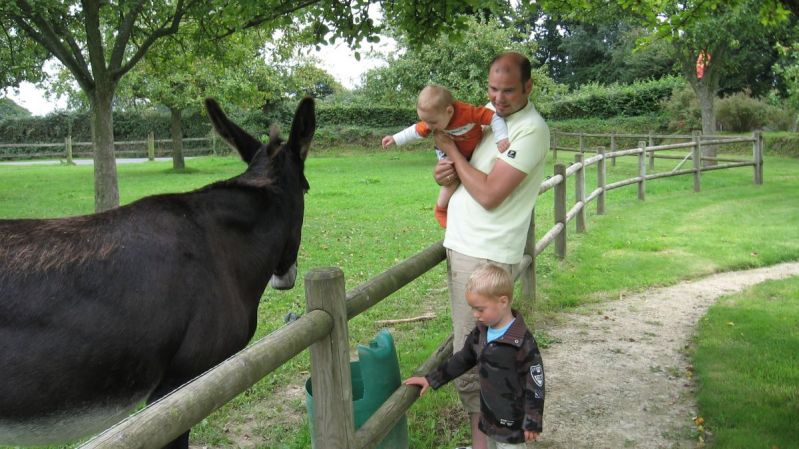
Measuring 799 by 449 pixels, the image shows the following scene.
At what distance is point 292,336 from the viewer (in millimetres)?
2271

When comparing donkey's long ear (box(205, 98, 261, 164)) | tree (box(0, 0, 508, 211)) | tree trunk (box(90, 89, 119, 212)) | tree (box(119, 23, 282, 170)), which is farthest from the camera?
tree (box(119, 23, 282, 170))

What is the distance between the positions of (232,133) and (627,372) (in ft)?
11.7

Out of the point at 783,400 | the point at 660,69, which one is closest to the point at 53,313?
the point at 783,400

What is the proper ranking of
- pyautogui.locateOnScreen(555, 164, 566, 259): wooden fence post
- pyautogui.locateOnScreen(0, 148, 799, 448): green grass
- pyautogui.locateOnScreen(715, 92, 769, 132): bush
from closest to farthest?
pyautogui.locateOnScreen(0, 148, 799, 448): green grass
pyautogui.locateOnScreen(555, 164, 566, 259): wooden fence post
pyautogui.locateOnScreen(715, 92, 769, 132): bush

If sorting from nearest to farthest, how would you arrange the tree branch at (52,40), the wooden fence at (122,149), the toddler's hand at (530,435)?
the toddler's hand at (530,435) < the tree branch at (52,40) < the wooden fence at (122,149)

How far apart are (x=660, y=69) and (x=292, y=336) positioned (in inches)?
1883

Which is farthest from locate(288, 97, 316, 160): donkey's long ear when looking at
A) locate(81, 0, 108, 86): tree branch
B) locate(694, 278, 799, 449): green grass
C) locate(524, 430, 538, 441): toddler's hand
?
locate(81, 0, 108, 86): tree branch

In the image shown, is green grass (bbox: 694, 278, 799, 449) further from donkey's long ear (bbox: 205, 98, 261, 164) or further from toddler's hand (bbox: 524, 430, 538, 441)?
donkey's long ear (bbox: 205, 98, 261, 164)

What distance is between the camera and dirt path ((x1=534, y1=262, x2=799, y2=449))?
4.05 meters

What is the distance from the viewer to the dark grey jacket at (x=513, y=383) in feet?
9.07

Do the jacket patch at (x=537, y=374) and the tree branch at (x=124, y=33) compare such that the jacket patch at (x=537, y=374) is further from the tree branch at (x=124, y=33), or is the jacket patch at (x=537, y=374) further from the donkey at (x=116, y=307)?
the tree branch at (x=124, y=33)

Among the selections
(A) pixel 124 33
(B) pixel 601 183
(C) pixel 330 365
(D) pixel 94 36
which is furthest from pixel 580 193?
(C) pixel 330 365

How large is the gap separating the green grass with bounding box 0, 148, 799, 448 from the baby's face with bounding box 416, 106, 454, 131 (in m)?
1.97

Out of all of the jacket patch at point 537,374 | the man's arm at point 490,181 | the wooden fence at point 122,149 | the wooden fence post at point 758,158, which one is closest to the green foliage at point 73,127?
the wooden fence at point 122,149
